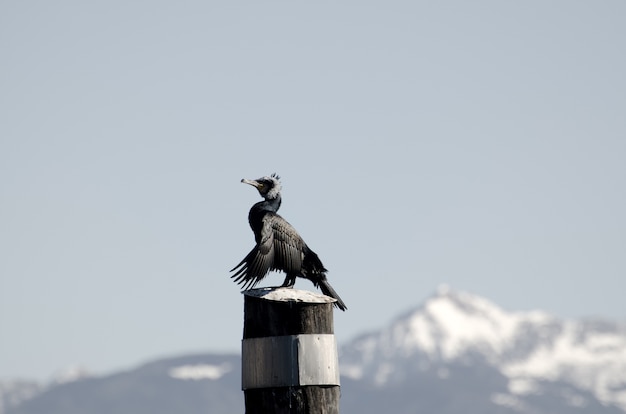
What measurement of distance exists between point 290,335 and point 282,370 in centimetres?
28

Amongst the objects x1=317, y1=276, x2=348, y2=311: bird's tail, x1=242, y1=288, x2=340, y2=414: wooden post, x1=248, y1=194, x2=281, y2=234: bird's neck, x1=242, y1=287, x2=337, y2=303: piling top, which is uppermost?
x1=248, y1=194, x2=281, y2=234: bird's neck

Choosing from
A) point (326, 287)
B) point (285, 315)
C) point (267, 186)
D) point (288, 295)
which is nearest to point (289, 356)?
point (285, 315)

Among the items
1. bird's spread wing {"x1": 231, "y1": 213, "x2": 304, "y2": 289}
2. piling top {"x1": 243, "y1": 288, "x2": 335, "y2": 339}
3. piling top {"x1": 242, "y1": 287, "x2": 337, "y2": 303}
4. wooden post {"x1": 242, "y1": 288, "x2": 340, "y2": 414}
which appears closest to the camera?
wooden post {"x1": 242, "y1": 288, "x2": 340, "y2": 414}

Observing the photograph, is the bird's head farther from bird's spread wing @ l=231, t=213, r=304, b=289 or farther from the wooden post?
the wooden post

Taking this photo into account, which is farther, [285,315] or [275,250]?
[275,250]

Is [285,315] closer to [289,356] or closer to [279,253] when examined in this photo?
[289,356]

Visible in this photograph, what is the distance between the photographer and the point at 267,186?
591 inches

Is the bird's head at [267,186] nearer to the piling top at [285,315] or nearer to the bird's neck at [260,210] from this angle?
the bird's neck at [260,210]

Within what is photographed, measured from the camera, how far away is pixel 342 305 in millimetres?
13250

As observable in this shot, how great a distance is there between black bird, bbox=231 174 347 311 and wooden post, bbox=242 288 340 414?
3532 mm

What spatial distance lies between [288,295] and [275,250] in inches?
160

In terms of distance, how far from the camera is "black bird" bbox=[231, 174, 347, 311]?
13586mm

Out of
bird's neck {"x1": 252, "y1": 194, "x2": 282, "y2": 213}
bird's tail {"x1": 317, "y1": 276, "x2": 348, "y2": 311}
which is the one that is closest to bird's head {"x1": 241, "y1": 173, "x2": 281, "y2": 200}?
bird's neck {"x1": 252, "y1": 194, "x2": 282, "y2": 213}

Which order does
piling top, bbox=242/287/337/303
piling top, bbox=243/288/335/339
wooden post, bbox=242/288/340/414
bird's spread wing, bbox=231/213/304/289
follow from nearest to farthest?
wooden post, bbox=242/288/340/414, piling top, bbox=243/288/335/339, piling top, bbox=242/287/337/303, bird's spread wing, bbox=231/213/304/289
